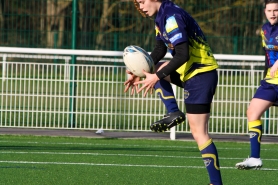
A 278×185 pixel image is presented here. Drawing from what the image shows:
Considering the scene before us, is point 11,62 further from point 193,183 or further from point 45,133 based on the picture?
point 193,183

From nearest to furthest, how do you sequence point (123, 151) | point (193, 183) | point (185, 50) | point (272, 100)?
1. point (185, 50)
2. point (193, 183)
3. point (272, 100)
4. point (123, 151)

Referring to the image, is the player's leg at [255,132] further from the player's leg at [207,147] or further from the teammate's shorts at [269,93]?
the player's leg at [207,147]

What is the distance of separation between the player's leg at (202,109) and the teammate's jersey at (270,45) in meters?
2.24

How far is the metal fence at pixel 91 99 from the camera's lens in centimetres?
1345

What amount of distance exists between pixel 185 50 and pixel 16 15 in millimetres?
8507

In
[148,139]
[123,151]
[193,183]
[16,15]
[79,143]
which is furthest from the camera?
[16,15]

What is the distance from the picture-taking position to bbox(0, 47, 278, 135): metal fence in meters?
13.4

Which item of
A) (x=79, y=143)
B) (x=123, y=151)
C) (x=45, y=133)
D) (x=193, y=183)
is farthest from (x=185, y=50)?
(x=45, y=133)

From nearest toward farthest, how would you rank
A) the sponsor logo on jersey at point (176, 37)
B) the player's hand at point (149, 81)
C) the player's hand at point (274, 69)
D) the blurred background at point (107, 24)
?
the sponsor logo on jersey at point (176, 37) < the player's hand at point (149, 81) < the player's hand at point (274, 69) < the blurred background at point (107, 24)

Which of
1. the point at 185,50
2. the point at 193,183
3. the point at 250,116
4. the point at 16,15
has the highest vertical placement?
the point at 16,15

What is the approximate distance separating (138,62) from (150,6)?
0.56 metres

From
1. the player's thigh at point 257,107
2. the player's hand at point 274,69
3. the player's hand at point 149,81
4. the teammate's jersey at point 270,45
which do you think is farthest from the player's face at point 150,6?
the player's thigh at point 257,107

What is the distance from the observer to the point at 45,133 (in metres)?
13.3

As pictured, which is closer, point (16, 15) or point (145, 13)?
point (145, 13)
